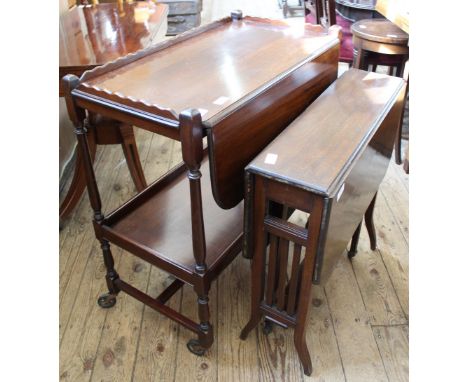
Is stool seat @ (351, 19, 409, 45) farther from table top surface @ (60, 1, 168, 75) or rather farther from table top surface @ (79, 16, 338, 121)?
table top surface @ (60, 1, 168, 75)

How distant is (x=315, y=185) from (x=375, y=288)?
92 cm

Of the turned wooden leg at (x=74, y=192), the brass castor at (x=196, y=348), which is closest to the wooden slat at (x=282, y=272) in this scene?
the brass castor at (x=196, y=348)

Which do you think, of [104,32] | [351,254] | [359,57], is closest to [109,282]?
[351,254]

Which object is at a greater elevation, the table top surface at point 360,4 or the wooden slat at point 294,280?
the table top surface at point 360,4

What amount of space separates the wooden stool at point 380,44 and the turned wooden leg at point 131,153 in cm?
131

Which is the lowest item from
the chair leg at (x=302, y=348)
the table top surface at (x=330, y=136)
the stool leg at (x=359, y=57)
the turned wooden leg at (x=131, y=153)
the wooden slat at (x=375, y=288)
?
the wooden slat at (x=375, y=288)

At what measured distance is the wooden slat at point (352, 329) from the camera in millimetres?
1351

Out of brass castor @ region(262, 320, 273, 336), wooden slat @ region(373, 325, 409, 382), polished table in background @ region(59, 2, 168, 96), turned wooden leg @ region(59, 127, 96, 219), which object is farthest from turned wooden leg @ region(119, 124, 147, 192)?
wooden slat @ region(373, 325, 409, 382)

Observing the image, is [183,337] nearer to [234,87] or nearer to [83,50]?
[234,87]

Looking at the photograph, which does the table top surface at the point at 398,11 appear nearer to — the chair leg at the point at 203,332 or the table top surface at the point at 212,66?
the table top surface at the point at 212,66

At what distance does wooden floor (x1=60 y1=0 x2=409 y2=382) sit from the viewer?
4.44ft

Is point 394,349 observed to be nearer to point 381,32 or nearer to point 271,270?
point 271,270

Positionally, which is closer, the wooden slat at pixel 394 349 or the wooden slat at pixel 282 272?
the wooden slat at pixel 282 272

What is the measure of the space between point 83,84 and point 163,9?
4.61 ft
